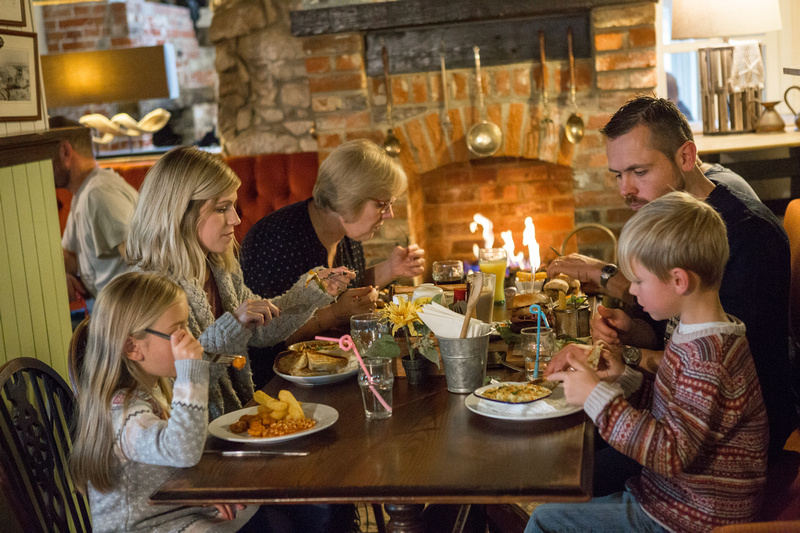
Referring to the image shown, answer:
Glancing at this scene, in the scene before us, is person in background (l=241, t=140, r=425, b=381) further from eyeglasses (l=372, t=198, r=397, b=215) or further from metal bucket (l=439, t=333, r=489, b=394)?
metal bucket (l=439, t=333, r=489, b=394)

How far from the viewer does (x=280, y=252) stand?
8.96 ft

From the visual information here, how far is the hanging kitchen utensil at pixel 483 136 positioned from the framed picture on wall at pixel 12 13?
2025mm

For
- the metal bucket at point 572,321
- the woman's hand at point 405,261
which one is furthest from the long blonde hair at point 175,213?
the metal bucket at point 572,321

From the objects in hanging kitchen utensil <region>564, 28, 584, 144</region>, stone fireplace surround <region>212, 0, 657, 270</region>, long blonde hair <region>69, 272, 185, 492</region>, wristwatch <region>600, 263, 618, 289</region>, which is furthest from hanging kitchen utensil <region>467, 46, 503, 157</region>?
long blonde hair <region>69, 272, 185, 492</region>

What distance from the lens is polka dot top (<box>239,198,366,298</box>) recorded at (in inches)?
107

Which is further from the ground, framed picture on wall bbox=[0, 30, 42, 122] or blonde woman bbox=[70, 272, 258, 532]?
framed picture on wall bbox=[0, 30, 42, 122]

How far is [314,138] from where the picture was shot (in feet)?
14.2

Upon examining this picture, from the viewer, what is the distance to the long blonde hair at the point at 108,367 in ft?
5.25

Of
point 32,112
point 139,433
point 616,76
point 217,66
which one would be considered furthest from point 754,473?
point 217,66

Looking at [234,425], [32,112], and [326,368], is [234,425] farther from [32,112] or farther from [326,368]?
[32,112]

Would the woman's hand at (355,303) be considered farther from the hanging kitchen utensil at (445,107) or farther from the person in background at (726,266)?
the hanging kitchen utensil at (445,107)

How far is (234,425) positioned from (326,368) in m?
0.35

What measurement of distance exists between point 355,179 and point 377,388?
48.1 inches

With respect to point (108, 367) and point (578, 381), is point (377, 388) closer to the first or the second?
point (578, 381)
